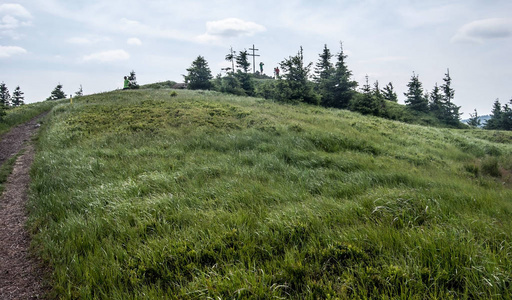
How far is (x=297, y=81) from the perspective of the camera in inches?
1115

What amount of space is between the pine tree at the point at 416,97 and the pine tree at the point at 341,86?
17.0 m

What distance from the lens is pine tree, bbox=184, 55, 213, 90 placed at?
4181 centimetres

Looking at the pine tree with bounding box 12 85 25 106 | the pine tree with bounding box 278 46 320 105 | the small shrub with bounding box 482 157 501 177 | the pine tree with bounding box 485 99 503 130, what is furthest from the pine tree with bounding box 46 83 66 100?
the pine tree with bounding box 485 99 503 130

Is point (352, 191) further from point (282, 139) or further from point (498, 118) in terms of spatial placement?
point (498, 118)

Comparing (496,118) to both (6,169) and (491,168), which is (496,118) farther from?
(6,169)

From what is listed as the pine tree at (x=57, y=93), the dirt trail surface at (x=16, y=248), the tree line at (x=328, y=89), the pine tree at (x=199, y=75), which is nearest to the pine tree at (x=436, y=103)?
the tree line at (x=328, y=89)

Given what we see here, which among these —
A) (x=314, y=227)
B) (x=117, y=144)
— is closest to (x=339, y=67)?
(x=117, y=144)

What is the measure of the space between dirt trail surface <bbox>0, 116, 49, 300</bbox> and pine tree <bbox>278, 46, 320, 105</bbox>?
24.0 m

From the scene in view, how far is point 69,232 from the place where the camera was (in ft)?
12.9

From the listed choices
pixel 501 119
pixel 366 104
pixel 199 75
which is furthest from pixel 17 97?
pixel 501 119

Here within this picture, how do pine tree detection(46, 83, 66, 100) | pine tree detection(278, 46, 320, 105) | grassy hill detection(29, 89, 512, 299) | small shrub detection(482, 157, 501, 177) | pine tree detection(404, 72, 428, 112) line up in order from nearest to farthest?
grassy hill detection(29, 89, 512, 299) < small shrub detection(482, 157, 501, 177) < pine tree detection(278, 46, 320, 105) < pine tree detection(404, 72, 428, 112) < pine tree detection(46, 83, 66, 100)

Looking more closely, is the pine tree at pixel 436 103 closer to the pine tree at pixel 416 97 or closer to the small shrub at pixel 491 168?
the pine tree at pixel 416 97

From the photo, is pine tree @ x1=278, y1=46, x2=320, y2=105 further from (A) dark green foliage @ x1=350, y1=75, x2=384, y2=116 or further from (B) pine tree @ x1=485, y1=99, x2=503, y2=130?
(B) pine tree @ x1=485, y1=99, x2=503, y2=130

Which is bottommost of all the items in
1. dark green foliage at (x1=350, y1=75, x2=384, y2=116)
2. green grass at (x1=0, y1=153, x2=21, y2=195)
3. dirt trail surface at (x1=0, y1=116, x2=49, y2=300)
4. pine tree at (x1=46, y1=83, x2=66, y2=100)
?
dirt trail surface at (x1=0, y1=116, x2=49, y2=300)
